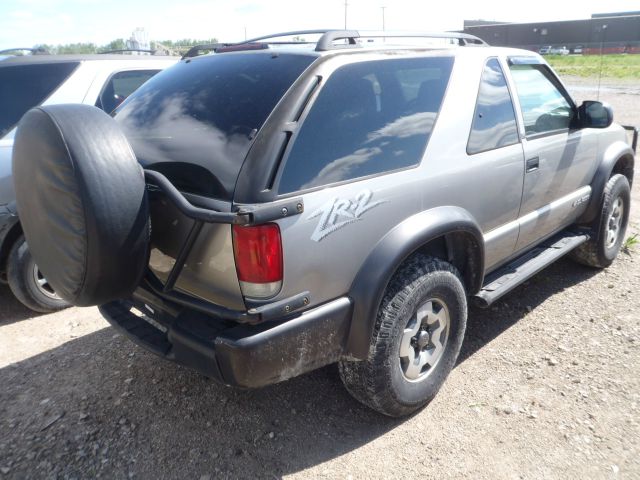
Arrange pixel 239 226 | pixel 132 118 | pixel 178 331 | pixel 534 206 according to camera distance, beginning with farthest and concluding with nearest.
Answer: pixel 534 206 < pixel 132 118 < pixel 178 331 < pixel 239 226

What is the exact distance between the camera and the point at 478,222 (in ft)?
10.00

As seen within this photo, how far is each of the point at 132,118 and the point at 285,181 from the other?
1.21 metres

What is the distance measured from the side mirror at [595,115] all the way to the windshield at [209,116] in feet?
7.99

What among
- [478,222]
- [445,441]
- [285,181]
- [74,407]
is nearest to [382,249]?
[285,181]

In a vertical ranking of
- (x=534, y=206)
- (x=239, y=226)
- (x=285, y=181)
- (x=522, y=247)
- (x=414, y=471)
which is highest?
(x=285, y=181)

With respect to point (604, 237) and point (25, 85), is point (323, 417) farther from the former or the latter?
point (25, 85)

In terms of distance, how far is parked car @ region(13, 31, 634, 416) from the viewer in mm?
2129

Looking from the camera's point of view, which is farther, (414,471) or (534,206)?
(534,206)

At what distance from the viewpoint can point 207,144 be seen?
234 centimetres

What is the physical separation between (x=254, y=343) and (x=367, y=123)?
3.72ft

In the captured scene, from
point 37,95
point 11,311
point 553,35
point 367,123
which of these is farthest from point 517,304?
point 553,35

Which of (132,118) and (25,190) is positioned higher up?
(132,118)

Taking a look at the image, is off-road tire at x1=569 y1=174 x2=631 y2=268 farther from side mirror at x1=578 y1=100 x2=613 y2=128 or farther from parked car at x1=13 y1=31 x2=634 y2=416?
parked car at x1=13 y1=31 x2=634 y2=416

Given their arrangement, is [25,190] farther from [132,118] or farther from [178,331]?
[178,331]
